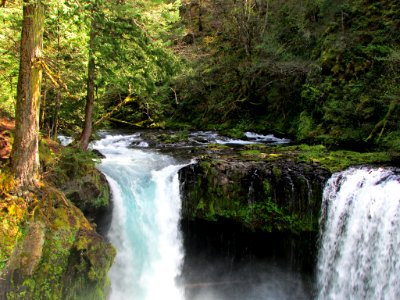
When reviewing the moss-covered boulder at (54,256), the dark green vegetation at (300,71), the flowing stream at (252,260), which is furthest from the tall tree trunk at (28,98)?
the dark green vegetation at (300,71)

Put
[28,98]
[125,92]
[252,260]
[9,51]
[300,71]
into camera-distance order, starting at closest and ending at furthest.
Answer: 1. [28,98]
2. [9,51]
3. [252,260]
4. [125,92]
5. [300,71]

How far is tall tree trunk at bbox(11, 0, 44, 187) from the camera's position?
226 inches

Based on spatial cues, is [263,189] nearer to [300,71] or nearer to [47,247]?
[47,247]

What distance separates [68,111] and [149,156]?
10.4 ft

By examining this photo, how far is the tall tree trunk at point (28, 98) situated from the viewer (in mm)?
5742

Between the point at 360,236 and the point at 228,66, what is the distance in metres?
14.4

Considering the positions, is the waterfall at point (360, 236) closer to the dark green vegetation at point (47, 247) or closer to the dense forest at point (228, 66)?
the dense forest at point (228, 66)

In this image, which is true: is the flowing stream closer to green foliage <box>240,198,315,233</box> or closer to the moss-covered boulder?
green foliage <box>240,198,315,233</box>

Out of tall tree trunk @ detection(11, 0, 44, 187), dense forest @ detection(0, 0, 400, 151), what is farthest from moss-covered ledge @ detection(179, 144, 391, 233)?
tall tree trunk @ detection(11, 0, 44, 187)

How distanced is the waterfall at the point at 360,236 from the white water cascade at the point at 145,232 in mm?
3870

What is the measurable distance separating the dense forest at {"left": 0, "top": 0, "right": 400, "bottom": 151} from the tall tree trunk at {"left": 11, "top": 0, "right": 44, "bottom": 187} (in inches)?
12.6

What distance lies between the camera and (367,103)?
1234cm

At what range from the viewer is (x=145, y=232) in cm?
945

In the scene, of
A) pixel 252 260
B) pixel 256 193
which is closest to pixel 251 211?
pixel 256 193
